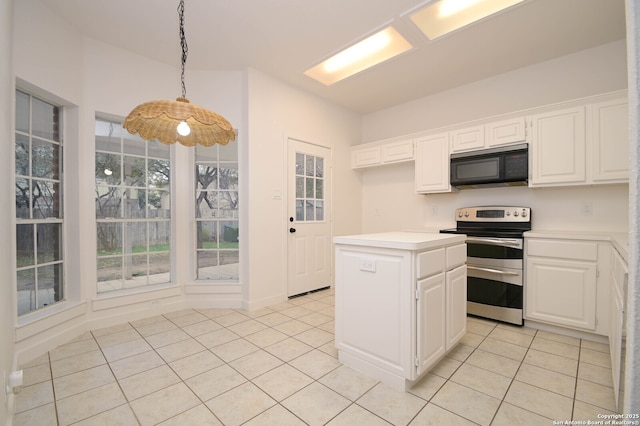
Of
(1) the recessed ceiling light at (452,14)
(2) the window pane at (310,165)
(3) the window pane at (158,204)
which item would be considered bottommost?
(3) the window pane at (158,204)

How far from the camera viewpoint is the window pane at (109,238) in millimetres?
2986

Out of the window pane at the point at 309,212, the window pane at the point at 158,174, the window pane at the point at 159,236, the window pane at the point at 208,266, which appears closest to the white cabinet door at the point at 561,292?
the window pane at the point at 309,212

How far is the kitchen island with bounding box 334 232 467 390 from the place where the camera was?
1810mm

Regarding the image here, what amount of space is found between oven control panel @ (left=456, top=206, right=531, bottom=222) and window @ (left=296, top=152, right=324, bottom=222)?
6.35ft

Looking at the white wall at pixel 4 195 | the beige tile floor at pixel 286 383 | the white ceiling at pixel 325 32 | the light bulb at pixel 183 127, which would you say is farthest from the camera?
the white ceiling at pixel 325 32

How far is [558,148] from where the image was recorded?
287cm

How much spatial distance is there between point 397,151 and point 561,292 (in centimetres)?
249

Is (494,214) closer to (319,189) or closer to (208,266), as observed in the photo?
(319,189)

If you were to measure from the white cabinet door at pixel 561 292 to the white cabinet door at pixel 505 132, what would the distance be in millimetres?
1291

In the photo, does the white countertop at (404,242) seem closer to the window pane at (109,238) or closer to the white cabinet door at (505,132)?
the white cabinet door at (505,132)

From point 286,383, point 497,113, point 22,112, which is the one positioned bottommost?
point 286,383

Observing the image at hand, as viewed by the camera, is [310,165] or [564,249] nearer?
[564,249]

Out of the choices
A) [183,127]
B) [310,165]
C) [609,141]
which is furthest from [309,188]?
[609,141]

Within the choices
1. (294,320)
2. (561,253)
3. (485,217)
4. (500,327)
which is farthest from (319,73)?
(500,327)
